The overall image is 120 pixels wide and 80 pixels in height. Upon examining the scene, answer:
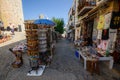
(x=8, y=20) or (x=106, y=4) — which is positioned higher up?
(x=8, y=20)

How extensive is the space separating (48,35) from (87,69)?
2814mm

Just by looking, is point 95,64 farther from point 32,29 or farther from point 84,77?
point 32,29

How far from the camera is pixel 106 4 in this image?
5.20m

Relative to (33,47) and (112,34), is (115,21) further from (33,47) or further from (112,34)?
(33,47)

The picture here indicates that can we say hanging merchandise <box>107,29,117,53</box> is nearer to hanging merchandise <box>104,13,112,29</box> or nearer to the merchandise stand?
hanging merchandise <box>104,13,112,29</box>

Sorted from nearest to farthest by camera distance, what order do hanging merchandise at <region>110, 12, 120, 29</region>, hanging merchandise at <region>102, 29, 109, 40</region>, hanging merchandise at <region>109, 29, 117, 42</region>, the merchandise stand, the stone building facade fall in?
the merchandise stand, hanging merchandise at <region>110, 12, 120, 29</region>, hanging merchandise at <region>109, 29, 117, 42</region>, hanging merchandise at <region>102, 29, 109, 40</region>, the stone building facade

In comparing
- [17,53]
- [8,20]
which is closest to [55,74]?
[17,53]

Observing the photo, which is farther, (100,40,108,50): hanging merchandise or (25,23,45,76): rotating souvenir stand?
(100,40,108,50): hanging merchandise

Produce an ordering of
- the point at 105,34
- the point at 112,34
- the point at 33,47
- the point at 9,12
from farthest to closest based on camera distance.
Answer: the point at 9,12, the point at 105,34, the point at 112,34, the point at 33,47

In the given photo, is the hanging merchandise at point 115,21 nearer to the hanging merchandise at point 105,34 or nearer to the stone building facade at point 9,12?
the hanging merchandise at point 105,34

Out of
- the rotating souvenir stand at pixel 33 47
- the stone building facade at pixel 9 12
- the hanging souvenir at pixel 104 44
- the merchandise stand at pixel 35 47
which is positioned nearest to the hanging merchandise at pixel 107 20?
the hanging souvenir at pixel 104 44

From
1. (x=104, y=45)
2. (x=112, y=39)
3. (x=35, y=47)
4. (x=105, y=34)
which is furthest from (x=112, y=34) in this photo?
(x=35, y=47)

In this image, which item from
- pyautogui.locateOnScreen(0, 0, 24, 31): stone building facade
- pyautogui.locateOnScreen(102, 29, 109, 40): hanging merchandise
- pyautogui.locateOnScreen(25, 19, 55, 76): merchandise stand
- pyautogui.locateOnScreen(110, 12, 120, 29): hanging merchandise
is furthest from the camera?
pyautogui.locateOnScreen(0, 0, 24, 31): stone building facade

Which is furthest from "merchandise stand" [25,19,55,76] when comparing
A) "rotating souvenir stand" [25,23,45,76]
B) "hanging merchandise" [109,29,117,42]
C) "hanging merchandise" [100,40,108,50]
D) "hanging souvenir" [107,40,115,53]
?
"hanging merchandise" [109,29,117,42]
